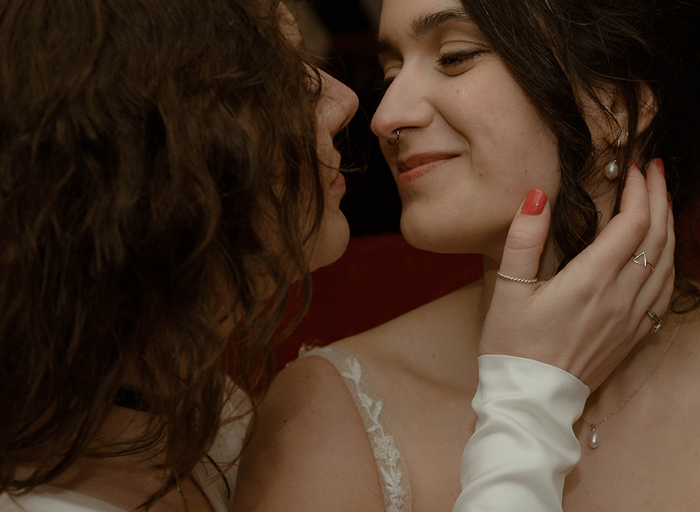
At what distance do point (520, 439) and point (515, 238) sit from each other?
0.36m

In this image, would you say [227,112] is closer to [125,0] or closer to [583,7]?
[125,0]

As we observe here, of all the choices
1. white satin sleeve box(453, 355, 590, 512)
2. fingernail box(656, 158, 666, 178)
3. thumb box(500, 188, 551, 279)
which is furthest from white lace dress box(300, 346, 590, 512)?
fingernail box(656, 158, 666, 178)

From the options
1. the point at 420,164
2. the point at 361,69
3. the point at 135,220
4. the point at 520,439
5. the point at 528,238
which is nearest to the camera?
the point at 135,220

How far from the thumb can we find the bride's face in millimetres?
39

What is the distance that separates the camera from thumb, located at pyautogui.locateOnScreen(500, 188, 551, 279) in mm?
1242

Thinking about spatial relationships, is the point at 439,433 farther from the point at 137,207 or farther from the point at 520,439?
the point at 137,207

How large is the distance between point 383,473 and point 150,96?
847 mm

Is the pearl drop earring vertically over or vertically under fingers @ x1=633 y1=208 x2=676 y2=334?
over

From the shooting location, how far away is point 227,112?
96 centimetres

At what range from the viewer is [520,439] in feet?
3.68

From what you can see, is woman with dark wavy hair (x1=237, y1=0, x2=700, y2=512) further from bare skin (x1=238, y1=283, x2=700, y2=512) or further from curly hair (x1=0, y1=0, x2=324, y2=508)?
curly hair (x1=0, y1=0, x2=324, y2=508)

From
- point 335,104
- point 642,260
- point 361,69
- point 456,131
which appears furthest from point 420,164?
point 361,69

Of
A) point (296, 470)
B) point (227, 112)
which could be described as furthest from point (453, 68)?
point (296, 470)

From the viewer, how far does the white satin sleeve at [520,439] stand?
109 centimetres
